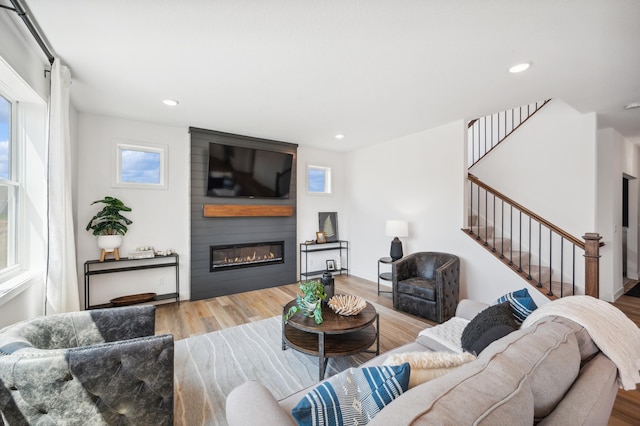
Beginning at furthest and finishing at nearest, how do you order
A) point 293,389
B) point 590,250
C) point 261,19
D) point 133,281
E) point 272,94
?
1. point 133,281
2. point 272,94
3. point 590,250
4. point 293,389
5. point 261,19

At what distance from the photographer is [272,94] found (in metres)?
2.90

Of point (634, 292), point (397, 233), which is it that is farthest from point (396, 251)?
point (634, 292)

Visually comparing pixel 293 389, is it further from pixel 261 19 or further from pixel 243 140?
pixel 243 140

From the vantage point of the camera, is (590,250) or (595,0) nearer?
(595,0)

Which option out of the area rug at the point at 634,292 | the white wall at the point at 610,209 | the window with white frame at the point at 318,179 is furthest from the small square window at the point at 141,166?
the area rug at the point at 634,292

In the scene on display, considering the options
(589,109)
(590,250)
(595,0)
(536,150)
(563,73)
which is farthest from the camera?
(536,150)

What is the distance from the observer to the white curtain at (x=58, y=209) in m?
2.12

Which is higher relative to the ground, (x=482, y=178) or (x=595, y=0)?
(x=595, y=0)

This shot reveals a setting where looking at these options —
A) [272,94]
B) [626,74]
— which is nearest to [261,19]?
[272,94]

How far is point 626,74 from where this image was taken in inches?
94.7

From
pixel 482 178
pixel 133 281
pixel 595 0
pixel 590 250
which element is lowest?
pixel 133 281

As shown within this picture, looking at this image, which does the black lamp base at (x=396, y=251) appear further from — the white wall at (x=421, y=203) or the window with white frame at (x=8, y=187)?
the window with white frame at (x=8, y=187)

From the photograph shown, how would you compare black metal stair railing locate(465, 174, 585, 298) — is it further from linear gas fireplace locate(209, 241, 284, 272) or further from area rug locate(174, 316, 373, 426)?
linear gas fireplace locate(209, 241, 284, 272)

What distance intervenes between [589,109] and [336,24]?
140 inches
